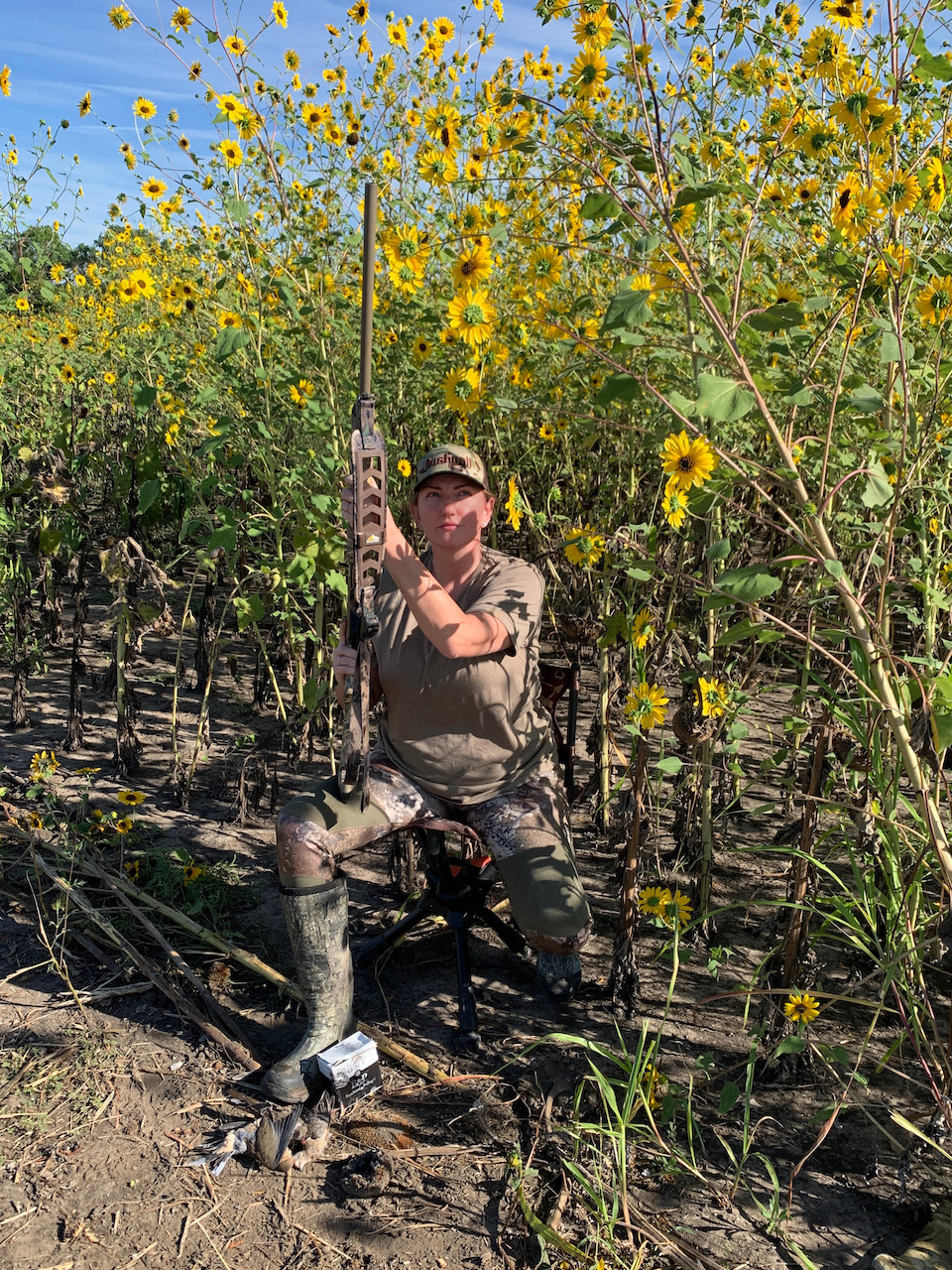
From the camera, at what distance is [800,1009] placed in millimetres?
1839

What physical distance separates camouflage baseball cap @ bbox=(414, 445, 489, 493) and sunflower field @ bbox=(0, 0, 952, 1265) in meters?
0.16

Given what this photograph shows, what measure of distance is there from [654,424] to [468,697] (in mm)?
801

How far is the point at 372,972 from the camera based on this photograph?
252cm

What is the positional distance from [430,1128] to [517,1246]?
0.34m

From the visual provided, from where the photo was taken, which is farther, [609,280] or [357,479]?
[609,280]

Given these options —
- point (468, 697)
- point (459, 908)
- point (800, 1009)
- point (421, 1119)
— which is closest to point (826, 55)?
point (468, 697)

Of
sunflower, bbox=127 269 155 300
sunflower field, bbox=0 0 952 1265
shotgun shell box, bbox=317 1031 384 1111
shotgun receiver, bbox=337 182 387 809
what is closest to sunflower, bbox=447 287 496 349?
sunflower field, bbox=0 0 952 1265

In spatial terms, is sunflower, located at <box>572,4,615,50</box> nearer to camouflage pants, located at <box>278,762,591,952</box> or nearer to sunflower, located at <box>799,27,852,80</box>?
sunflower, located at <box>799,27,852,80</box>

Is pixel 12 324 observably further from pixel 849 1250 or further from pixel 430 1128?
pixel 849 1250

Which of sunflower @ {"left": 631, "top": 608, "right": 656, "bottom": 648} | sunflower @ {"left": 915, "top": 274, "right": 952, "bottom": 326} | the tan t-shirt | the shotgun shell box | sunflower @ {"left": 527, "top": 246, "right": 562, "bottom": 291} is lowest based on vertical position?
the shotgun shell box

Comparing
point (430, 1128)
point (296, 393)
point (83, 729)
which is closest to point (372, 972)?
point (430, 1128)

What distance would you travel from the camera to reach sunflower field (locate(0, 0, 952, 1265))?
1.56 metres

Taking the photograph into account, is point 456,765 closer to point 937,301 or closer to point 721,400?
point 721,400

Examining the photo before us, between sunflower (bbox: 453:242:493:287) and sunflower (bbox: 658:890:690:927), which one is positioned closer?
sunflower (bbox: 658:890:690:927)
